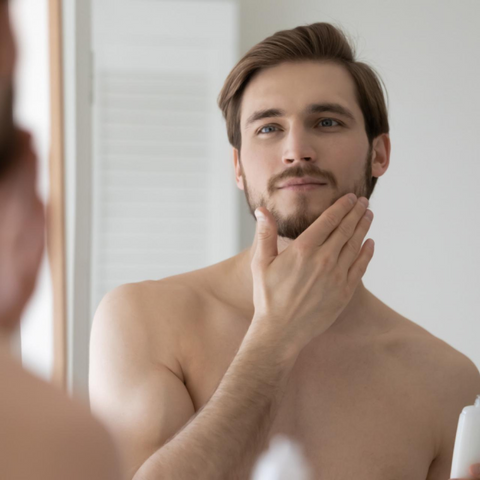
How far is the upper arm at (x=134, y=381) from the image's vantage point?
104 cm

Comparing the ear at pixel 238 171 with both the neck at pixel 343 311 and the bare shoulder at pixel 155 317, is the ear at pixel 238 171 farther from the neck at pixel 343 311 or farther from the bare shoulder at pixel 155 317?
the bare shoulder at pixel 155 317

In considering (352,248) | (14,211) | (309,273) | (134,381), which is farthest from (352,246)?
(14,211)

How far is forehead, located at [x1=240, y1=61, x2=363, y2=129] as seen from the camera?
1293mm

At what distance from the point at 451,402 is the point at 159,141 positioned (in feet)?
4.32

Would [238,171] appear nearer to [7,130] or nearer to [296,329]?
[296,329]

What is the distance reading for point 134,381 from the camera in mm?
1096

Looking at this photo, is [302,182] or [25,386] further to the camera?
[302,182]

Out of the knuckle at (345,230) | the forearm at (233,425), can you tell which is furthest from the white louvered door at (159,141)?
the forearm at (233,425)

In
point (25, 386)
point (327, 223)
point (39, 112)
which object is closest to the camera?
point (25, 386)

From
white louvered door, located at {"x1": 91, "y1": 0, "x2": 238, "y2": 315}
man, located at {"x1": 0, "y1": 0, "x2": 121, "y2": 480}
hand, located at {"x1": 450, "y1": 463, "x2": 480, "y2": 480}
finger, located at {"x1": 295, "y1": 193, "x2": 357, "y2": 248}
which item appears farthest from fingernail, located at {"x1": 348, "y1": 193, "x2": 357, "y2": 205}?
man, located at {"x1": 0, "y1": 0, "x2": 121, "y2": 480}

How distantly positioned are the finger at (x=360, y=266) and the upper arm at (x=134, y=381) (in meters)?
0.34

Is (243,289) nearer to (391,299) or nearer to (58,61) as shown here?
(58,61)

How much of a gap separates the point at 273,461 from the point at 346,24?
1624 millimetres

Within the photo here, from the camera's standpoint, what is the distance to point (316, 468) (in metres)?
1.15
